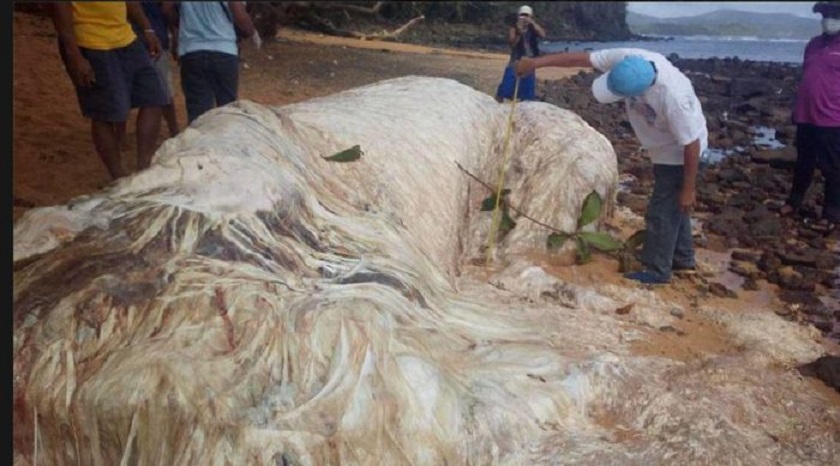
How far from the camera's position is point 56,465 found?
2.28 m

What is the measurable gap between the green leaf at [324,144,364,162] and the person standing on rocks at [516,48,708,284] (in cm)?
68

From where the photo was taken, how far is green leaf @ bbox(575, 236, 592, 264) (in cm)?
408

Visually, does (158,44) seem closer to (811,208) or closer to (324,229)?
(324,229)

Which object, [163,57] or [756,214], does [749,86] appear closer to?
[756,214]

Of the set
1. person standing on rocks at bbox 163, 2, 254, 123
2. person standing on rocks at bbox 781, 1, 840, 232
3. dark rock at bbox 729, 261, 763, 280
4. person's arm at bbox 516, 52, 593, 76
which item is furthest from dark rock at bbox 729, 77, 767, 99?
person standing on rocks at bbox 163, 2, 254, 123

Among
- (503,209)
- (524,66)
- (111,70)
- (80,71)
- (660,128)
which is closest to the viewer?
(80,71)

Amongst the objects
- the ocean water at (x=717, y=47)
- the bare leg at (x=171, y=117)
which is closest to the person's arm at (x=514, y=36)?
the ocean water at (x=717, y=47)

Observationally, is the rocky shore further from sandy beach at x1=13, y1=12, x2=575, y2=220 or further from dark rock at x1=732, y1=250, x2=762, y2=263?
sandy beach at x1=13, y1=12, x2=575, y2=220

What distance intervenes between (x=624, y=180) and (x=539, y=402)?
6.92 ft

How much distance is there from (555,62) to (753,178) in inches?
42.9

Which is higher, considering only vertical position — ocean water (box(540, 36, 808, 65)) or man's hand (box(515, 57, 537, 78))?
ocean water (box(540, 36, 808, 65))

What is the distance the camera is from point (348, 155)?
11.3ft

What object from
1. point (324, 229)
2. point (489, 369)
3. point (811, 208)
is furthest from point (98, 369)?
point (811, 208)

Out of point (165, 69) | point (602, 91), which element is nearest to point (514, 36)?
point (602, 91)
